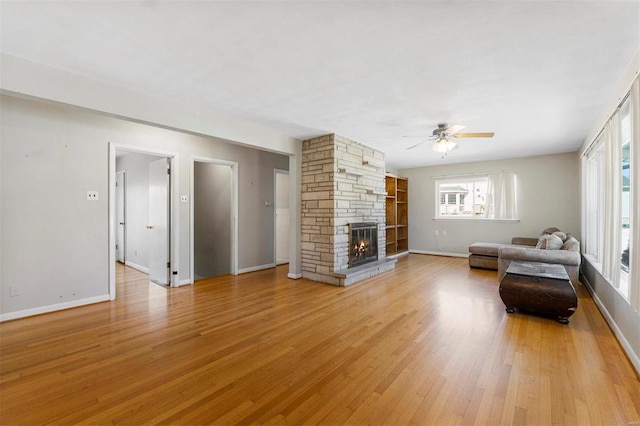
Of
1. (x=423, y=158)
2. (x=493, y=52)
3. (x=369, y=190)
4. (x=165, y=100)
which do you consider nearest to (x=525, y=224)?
(x=423, y=158)

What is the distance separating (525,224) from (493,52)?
5.77 metres

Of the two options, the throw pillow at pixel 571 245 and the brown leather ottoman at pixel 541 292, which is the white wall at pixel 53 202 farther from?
the throw pillow at pixel 571 245

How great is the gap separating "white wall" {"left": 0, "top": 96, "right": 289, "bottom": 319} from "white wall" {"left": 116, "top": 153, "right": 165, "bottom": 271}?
176cm

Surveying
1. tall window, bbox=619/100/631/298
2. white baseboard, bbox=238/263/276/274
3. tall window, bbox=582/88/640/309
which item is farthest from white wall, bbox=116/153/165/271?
tall window, bbox=619/100/631/298

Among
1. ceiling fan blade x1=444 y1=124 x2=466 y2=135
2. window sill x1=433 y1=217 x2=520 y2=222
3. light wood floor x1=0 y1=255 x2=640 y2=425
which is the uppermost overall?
ceiling fan blade x1=444 y1=124 x2=466 y2=135

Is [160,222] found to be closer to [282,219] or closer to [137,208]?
[137,208]

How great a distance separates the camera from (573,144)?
5344 mm

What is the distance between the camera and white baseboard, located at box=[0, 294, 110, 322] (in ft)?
10.0

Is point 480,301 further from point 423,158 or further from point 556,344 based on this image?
point 423,158

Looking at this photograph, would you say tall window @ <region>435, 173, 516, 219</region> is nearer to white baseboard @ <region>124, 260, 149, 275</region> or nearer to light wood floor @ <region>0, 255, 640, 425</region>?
light wood floor @ <region>0, 255, 640, 425</region>

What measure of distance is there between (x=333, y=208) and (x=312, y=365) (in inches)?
112

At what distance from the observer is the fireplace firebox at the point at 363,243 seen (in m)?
5.12

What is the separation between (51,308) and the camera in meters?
3.32

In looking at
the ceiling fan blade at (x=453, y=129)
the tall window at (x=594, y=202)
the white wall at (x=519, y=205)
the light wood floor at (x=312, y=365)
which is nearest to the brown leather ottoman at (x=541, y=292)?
the light wood floor at (x=312, y=365)
